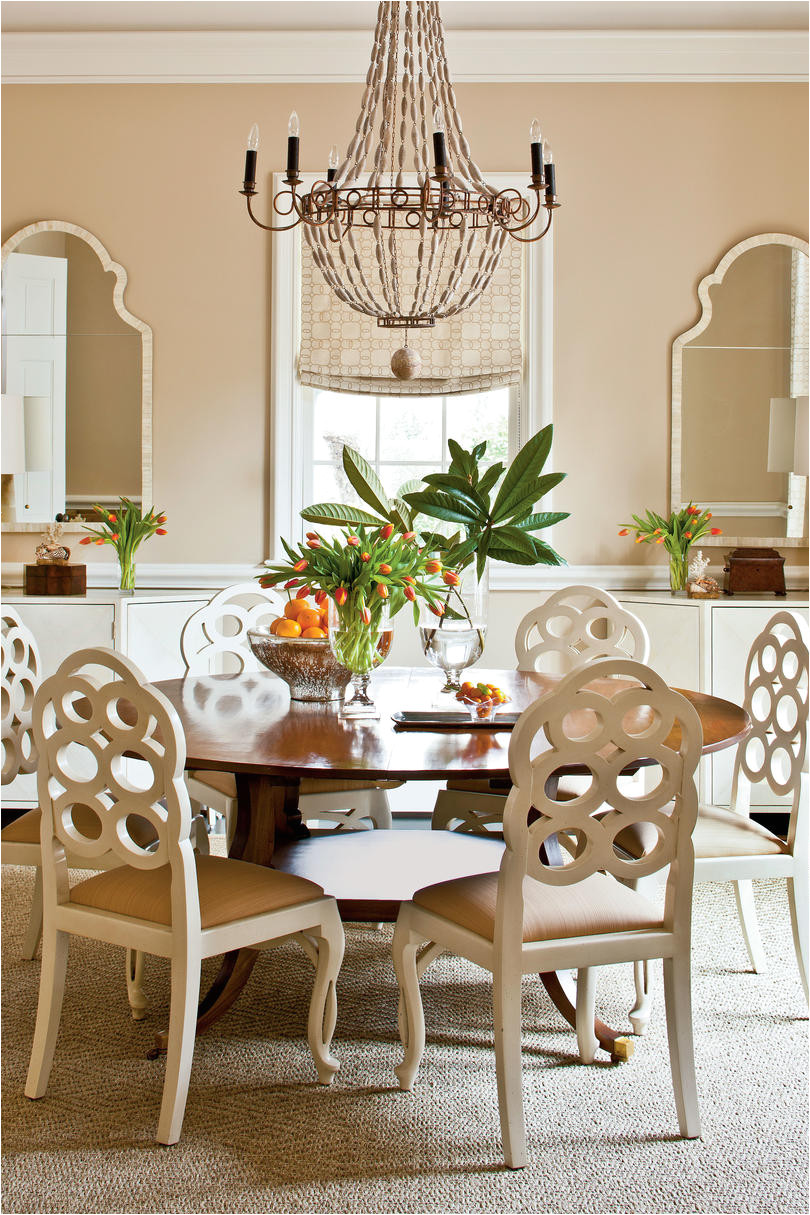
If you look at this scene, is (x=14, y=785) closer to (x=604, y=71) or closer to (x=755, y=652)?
(x=755, y=652)

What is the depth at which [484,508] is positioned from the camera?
3914 mm

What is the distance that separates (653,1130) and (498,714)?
0.89 metres

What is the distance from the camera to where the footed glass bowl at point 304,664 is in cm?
250

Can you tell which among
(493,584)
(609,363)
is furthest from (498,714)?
(609,363)

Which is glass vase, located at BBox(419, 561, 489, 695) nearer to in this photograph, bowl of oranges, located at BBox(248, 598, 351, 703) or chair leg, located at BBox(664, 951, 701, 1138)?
bowl of oranges, located at BBox(248, 598, 351, 703)

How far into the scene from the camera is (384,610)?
2.43m

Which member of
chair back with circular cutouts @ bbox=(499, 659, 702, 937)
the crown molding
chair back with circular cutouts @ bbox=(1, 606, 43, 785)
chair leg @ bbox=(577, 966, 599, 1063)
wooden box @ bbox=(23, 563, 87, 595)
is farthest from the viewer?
the crown molding

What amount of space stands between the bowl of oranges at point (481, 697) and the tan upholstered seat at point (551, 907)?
50 cm

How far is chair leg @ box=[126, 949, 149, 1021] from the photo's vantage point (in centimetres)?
236

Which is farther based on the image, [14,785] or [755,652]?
[14,785]

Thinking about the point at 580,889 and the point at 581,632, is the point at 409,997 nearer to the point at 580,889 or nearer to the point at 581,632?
the point at 580,889

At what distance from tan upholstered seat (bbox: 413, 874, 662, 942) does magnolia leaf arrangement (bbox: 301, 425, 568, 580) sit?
1949mm

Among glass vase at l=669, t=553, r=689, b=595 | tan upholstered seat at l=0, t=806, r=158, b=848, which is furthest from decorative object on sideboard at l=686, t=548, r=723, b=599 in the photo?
tan upholstered seat at l=0, t=806, r=158, b=848

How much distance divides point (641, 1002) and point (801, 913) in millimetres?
433
